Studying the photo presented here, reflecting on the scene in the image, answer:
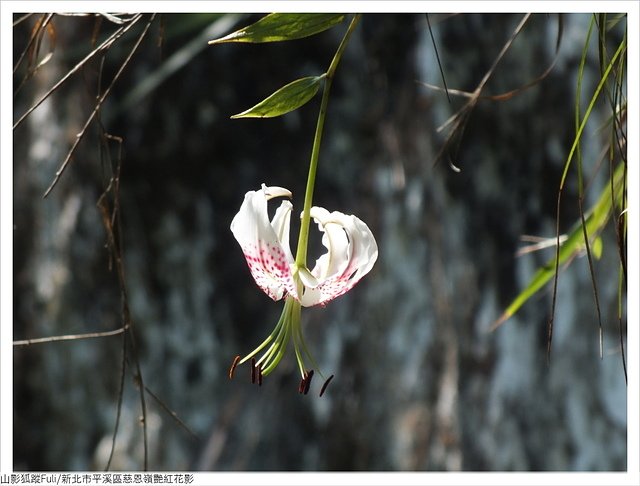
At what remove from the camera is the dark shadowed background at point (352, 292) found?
1.49m

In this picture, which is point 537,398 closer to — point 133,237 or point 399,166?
point 399,166

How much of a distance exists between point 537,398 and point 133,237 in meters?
0.68

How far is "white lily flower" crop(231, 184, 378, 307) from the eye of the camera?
431 millimetres

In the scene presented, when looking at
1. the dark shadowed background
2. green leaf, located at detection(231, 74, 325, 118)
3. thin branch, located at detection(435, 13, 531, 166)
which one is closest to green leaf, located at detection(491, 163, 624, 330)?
thin branch, located at detection(435, 13, 531, 166)

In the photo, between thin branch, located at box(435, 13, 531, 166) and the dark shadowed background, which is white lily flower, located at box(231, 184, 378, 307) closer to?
thin branch, located at box(435, 13, 531, 166)

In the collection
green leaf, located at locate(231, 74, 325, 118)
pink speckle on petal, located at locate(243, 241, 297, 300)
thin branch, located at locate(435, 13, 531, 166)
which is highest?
thin branch, located at locate(435, 13, 531, 166)

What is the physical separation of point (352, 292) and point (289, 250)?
111 cm


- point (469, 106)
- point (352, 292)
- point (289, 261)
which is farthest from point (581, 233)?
point (352, 292)

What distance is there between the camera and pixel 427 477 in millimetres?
1392

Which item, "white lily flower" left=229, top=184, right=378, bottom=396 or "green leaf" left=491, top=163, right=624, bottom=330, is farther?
"green leaf" left=491, top=163, right=624, bottom=330

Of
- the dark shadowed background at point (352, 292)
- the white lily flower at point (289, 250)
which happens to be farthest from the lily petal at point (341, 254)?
the dark shadowed background at point (352, 292)

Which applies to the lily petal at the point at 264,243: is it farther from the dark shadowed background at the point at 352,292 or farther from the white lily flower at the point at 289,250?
the dark shadowed background at the point at 352,292

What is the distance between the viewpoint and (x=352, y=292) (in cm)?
154

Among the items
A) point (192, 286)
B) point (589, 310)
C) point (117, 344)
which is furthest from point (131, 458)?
point (589, 310)
